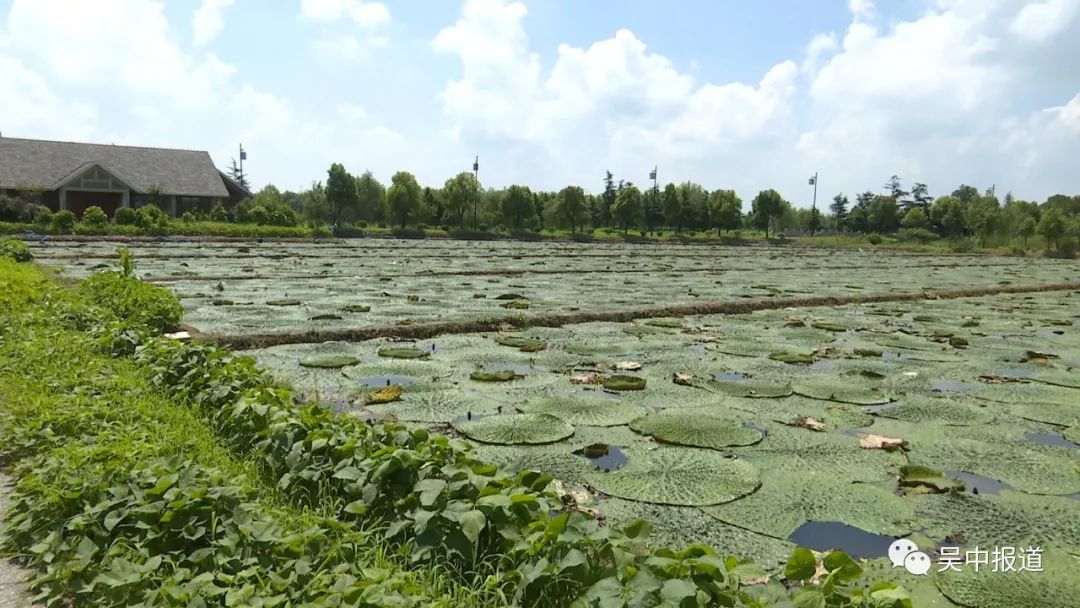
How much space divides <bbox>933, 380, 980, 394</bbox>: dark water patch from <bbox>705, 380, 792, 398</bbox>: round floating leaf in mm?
1486

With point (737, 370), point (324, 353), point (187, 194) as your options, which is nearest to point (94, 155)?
point (187, 194)

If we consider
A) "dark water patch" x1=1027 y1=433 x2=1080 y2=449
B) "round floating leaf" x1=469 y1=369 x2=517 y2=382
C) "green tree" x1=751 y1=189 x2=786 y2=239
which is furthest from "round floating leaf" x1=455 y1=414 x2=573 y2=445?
"green tree" x1=751 y1=189 x2=786 y2=239

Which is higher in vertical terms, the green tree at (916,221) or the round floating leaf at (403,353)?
the green tree at (916,221)

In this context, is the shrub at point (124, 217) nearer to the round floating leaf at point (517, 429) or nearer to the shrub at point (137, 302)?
the shrub at point (137, 302)

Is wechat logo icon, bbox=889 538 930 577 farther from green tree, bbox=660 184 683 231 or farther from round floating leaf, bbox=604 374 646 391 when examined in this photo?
green tree, bbox=660 184 683 231

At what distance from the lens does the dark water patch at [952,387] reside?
20.9 feet

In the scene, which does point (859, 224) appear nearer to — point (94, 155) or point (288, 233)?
point (288, 233)

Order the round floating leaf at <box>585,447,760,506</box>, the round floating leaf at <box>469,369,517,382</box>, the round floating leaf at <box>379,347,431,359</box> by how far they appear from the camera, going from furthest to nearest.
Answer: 1. the round floating leaf at <box>379,347,431,359</box>
2. the round floating leaf at <box>469,369,517,382</box>
3. the round floating leaf at <box>585,447,760,506</box>

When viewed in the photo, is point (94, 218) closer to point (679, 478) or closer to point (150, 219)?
point (150, 219)

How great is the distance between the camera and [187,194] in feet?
144

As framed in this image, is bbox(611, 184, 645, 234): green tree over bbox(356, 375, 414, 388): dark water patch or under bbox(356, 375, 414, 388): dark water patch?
over

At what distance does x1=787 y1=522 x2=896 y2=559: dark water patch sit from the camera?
317 cm

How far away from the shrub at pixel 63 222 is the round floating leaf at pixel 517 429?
109ft

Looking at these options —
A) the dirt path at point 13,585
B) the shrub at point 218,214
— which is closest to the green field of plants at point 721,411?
the dirt path at point 13,585
